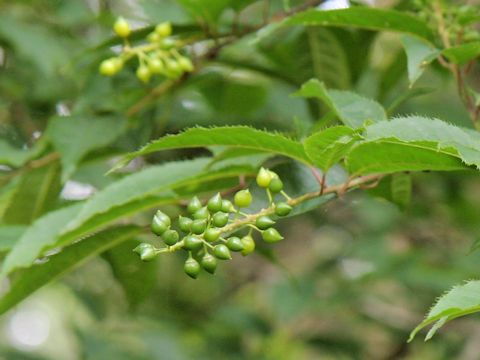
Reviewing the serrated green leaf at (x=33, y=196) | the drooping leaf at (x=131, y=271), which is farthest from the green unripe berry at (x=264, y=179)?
the serrated green leaf at (x=33, y=196)

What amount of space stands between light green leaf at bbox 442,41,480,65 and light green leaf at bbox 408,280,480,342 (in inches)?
16.9

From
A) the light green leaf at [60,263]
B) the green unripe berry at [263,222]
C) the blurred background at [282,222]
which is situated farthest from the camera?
the blurred background at [282,222]

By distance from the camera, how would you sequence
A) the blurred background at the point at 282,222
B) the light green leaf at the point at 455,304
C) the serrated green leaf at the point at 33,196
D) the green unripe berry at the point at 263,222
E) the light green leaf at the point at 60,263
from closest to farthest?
the light green leaf at the point at 455,304 < the green unripe berry at the point at 263,222 < the light green leaf at the point at 60,263 < the serrated green leaf at the point at 33,196 < the blurred background at the point at 282,222

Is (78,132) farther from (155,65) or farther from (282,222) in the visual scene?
(282,222)

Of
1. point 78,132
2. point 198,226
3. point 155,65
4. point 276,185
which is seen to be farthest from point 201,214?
point 78,132

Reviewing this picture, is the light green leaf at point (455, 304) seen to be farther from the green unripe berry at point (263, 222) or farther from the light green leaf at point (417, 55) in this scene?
the light green leaf at point (417, 55)

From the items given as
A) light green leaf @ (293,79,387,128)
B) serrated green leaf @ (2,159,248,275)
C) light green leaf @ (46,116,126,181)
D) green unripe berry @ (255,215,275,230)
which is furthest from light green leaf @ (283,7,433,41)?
light green leaf @ (46,116,126,181)

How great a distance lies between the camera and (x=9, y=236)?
1.22 m

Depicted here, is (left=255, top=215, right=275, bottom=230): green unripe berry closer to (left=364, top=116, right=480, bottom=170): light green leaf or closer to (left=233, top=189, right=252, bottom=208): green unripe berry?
(left=233, top=189, right=252, bottom=208): green unripe berry

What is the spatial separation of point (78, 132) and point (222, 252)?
67 cm

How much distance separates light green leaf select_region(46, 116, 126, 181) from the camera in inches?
54.2

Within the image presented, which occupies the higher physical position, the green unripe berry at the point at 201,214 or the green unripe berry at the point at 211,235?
the green unripe berry at the point at 201,214

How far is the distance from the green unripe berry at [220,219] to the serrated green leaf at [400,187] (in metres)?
0.38

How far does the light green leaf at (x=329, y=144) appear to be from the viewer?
33.5 inches
